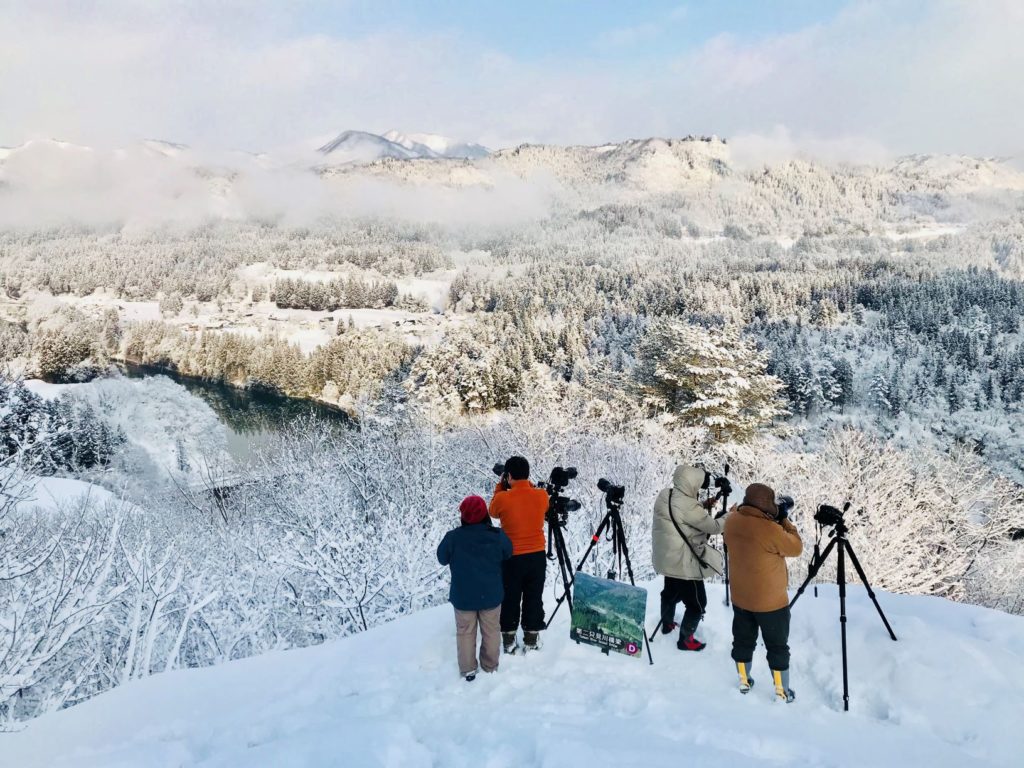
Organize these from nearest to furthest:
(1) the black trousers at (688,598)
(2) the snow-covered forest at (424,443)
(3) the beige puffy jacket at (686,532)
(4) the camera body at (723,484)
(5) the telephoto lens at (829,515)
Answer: (5) the telephoto lens at (829,515) → (3) the beige puffy jacket at (686,532) → (1) the black trousers at (688,598) → (4) the camera body at (723,484) → (2) the snow-covered forest at (424,443)

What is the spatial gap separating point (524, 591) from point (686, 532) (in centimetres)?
158

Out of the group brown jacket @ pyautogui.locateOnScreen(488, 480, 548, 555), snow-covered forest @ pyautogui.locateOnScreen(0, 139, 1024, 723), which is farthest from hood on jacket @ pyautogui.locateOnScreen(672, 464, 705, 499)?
snow-covered forest @ pyautogui.locateOnScreen(0, 139, 1024, 723)

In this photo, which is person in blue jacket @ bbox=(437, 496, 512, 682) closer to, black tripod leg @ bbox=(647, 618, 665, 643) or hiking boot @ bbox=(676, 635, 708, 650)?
black tripod leg @ bbox=(647, 618, 665, 643)

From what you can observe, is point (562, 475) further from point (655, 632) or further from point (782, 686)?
point (782, 686)

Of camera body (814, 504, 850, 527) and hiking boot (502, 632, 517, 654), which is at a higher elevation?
camera body (814, 504, 850, 527)

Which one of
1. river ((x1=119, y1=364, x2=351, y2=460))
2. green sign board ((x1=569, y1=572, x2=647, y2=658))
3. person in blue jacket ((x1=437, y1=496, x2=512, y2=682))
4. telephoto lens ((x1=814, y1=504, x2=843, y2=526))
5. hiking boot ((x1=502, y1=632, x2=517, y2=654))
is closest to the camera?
telephoto lens ((x1=814, y1=504, x2=843, y2=526))

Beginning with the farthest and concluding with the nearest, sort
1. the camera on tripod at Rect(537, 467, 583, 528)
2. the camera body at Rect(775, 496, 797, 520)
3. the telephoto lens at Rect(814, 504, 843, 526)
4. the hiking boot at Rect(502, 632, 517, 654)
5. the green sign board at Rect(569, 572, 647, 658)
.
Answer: the camera on tripod at Rect(537, 467, 583, 528) < the hiking boot at Rect(502, 632, 517, 654) < the green sign board at Rect(569, 572, 647, 658) < the camera body at Rect(775, 496, 797, 520) < the telephoto lens at Rect(814, 504, 843, 526)

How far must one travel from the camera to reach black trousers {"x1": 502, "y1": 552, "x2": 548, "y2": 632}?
17.5ft

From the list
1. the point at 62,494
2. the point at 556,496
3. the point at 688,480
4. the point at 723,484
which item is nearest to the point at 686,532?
the point at 688,480

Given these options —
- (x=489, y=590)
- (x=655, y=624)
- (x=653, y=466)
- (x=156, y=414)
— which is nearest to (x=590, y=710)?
(x=489, y=590)

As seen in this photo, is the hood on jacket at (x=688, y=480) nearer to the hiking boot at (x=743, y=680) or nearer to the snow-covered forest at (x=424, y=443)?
the hiking boot at (x=743, y=680)

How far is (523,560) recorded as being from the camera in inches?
210

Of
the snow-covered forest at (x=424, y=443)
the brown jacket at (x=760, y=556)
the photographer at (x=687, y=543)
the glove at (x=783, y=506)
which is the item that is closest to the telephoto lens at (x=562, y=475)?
the photographer at (x=687, y=543)

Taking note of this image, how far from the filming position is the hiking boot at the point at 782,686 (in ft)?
14.8
